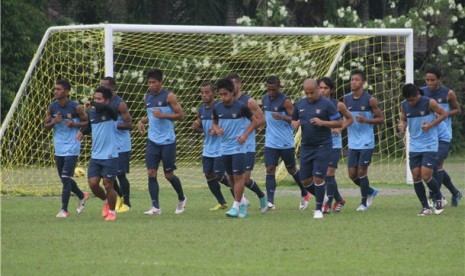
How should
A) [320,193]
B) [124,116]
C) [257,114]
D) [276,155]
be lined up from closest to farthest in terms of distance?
[320,193] < [257,114] < [124,116] < [276,155]

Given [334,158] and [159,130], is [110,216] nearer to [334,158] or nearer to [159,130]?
[159,130]

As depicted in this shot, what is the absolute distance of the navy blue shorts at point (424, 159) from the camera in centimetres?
1563

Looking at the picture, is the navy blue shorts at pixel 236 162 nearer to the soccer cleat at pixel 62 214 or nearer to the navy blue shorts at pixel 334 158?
the navy blue shorts at pixel 334 158

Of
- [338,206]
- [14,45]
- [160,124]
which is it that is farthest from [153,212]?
[14,45]

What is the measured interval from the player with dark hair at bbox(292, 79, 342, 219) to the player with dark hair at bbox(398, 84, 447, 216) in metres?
1.06

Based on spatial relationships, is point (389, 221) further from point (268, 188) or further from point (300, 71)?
point (300, 71)

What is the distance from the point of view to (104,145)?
51.1 ft

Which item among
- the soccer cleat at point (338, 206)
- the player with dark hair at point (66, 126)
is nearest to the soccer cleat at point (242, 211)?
the soccer cleat at point (338, 206)

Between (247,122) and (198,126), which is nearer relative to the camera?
(247,122)

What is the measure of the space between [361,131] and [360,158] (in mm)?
396

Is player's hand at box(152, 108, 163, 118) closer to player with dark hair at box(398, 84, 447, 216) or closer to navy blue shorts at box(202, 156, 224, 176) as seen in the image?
navy blue shorts at box(202, 156, 224, 176)

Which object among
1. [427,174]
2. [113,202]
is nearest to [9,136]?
[113,202]

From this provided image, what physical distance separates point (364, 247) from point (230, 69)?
44.5 ft

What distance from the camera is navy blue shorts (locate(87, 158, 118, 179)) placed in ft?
51.0
